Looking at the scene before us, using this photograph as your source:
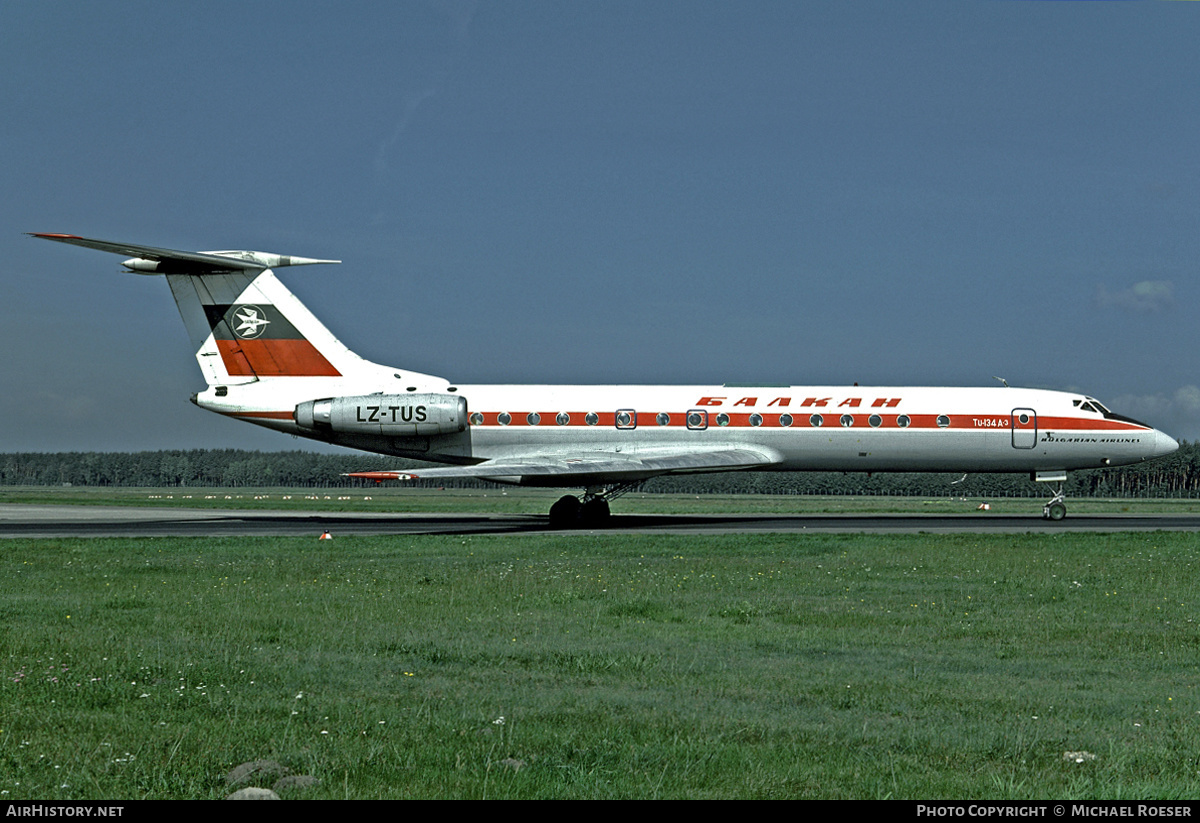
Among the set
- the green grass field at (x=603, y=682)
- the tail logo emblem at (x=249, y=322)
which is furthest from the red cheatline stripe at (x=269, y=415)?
the green grass field at (x=603, y=682)

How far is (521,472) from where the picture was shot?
28.9 meters

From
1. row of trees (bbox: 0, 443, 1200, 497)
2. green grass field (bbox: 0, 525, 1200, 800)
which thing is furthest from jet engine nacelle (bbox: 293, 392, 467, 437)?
row of trees (bbox: 0, 443, 1200, 497)

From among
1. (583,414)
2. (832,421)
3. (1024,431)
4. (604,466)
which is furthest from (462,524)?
(1024,431)

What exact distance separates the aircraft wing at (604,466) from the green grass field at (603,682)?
37.1 ft

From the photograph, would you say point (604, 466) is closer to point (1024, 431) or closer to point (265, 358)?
point (265, 358)

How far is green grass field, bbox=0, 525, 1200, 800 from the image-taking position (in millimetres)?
6289

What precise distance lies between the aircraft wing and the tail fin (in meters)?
6.59

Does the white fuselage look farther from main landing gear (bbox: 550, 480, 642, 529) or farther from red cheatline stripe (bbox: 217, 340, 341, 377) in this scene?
main landing gear (bbox: 550, 480, 642, 529)

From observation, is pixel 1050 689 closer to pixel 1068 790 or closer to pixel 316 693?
pixel 1068 790

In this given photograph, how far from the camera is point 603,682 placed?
9.13 meters

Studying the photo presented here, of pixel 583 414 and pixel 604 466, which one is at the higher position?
pixel 583 414

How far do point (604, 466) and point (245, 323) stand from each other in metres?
12.3

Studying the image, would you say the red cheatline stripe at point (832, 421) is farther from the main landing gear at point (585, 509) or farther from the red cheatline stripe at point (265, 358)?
the red cheatline stripe at point (265, 358)
